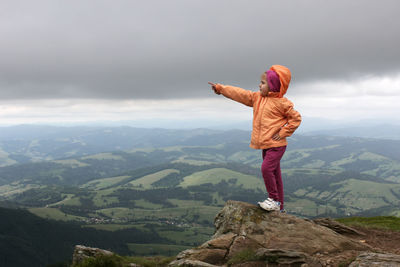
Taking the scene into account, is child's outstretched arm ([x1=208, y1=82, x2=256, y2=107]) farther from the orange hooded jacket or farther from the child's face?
the child's face

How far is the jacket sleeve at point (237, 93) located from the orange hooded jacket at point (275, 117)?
52 cm

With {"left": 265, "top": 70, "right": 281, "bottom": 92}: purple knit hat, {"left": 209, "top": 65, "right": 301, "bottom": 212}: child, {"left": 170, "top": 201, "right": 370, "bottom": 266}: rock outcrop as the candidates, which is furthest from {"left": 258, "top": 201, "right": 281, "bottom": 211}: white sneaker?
{"left": 265, "top": 70, "right": 281, "bottom": 92}: purple knit hat

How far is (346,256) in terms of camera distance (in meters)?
12.4

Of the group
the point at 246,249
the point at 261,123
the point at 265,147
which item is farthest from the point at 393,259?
the point at 261,123

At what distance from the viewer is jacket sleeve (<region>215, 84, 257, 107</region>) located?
15.4 meters

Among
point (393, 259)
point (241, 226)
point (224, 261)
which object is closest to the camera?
point (393, 259)

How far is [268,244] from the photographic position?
1380 cm

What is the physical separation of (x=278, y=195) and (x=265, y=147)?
10.2 ft

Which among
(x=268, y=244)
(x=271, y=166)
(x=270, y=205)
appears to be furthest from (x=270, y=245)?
(x=271, y=166)

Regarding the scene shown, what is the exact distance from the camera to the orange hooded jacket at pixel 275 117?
1398 cm

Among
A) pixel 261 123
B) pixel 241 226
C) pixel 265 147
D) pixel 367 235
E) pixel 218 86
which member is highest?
pixel 218 86

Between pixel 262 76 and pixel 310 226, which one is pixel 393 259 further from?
pixel 262 76

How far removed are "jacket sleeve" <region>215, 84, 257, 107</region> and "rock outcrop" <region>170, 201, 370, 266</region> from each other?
20.4ft

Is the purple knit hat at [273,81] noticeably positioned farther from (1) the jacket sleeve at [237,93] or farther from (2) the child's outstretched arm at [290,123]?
(1) the jacket sleeve at [237,93]
